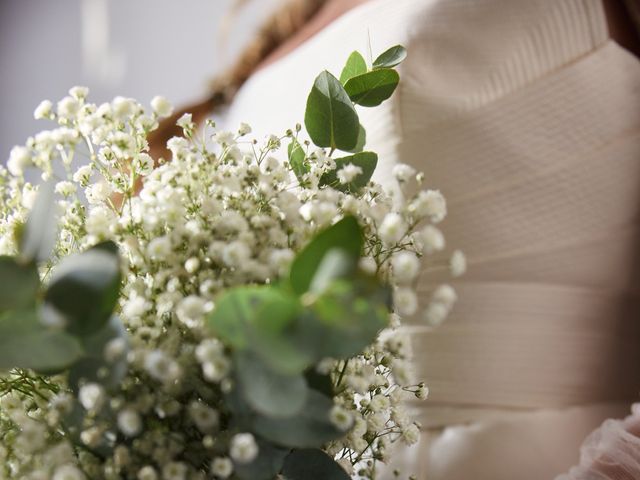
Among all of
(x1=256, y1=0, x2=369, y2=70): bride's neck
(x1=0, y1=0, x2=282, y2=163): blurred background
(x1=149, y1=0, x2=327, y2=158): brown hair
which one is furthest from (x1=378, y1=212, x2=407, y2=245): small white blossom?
(x1=0, y1=0, x2=282, y2=163): blurred background

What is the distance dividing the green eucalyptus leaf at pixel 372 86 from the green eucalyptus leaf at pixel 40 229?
8.3 inches

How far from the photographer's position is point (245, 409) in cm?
34

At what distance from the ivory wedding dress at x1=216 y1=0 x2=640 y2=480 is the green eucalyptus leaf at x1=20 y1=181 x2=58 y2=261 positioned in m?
Result: 0.43

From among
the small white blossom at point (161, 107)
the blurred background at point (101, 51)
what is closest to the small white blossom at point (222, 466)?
the small white blossom at point (161, 107)

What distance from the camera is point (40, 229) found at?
13.6 inches

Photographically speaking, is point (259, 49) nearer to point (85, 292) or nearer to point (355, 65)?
point (355, 65)

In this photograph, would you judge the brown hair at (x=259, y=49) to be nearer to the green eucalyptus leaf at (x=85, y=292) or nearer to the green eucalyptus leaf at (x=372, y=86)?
the green eucalyptus leaf at (x=372, y=86)

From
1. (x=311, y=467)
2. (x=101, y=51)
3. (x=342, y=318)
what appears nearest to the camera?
(x=342, y=318)

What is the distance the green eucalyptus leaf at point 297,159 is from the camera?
0.49 metres

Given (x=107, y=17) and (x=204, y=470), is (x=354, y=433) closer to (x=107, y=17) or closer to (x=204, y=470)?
(x=204, y=470)

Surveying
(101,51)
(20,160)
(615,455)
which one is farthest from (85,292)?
(101,51)

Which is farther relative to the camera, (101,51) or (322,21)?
(101,51)

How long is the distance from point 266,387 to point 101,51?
6.86ft

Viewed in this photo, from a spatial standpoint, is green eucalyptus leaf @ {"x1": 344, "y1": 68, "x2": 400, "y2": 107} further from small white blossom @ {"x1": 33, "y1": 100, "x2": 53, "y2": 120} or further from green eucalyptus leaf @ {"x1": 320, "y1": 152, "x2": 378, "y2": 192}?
small white blossom @ {"x1": 33, "y1": 100, "x2": 53, "y2": 120}
